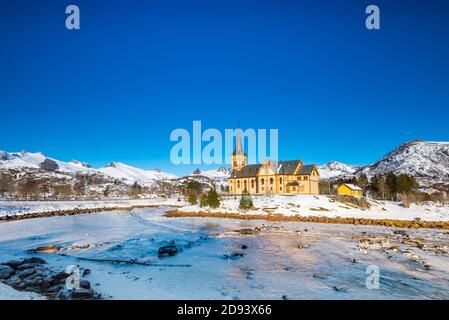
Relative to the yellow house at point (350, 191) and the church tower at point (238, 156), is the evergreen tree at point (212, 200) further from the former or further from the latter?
the church tower at point (238, 156)

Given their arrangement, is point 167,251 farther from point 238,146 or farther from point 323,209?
point 238,146

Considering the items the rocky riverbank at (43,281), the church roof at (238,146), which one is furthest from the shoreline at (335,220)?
the church roof at (238,146)

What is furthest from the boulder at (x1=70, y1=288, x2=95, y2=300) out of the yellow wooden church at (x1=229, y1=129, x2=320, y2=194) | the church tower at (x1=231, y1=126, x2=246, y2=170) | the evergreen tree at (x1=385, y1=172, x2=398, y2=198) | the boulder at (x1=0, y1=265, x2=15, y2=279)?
the church tower at (x1=231, y1=126, x2=246, y2=170)

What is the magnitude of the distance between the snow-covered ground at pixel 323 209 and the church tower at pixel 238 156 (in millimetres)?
29875

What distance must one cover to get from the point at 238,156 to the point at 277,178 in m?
19.3

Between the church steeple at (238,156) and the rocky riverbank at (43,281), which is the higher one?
the church steeple at (238,156)

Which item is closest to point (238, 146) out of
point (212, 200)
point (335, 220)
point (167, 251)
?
point (212, 200)

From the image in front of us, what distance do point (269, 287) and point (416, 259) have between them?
515 inches

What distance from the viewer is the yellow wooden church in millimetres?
80281

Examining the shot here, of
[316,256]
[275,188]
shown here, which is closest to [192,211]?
[275,188]

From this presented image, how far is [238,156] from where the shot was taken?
98.8 meters

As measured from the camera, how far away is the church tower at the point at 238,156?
98.1 metres
